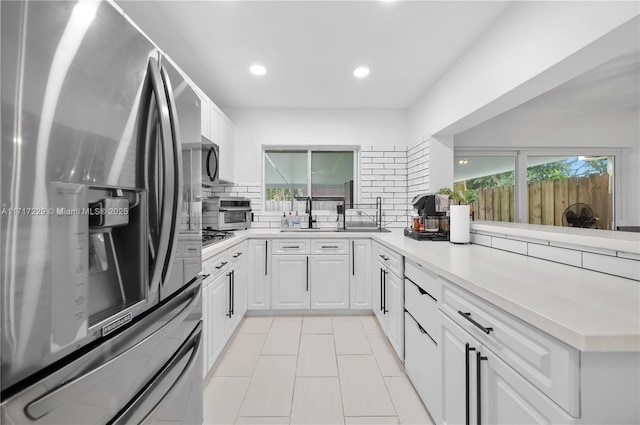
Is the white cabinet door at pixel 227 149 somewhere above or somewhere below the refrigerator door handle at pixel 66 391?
above

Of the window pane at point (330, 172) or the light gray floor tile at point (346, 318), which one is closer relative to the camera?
the light gray floor tile at point (346, 318)

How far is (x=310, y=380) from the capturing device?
1991 millimetres

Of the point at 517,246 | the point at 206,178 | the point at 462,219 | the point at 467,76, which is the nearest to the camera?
the point at 517,246

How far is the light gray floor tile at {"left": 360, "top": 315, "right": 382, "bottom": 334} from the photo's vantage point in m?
2.77

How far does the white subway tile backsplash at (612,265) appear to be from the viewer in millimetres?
1120

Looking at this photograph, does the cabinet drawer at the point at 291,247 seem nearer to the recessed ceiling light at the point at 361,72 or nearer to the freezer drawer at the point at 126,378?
the recessed ceiling light at the point at 361,72

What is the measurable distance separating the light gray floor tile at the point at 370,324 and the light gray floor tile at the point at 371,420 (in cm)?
111

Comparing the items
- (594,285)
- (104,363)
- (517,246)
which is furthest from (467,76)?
(104,363)

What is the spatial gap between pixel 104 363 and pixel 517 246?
2.03 meters

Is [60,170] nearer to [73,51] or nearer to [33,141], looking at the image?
[33,141]

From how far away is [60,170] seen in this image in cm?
60

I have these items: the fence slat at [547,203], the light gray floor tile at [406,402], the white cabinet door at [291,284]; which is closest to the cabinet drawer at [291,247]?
the white cabinet door at [291,284]

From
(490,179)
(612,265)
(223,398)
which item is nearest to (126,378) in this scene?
(223,398)

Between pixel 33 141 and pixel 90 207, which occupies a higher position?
pixel 33 141
